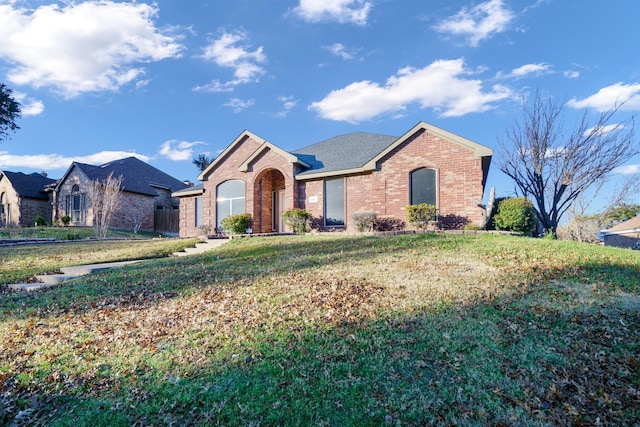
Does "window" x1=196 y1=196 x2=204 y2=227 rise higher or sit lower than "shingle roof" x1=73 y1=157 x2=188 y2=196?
lower

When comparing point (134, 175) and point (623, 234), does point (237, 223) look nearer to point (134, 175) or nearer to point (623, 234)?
point (134, 175)

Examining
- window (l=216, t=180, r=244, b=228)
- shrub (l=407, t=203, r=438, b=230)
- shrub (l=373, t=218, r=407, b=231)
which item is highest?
window (l=216, t=180, r=244, b=228)

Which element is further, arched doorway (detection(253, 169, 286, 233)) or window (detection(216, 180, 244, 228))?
window (detection(216, 180, 244, 228))

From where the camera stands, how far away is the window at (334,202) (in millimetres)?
14891

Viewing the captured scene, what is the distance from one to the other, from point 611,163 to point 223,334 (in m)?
18.1

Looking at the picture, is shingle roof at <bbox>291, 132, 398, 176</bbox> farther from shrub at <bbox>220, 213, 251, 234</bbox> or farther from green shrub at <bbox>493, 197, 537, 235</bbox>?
green shrub at <bbox>493, 197, 537, 235</bbox>

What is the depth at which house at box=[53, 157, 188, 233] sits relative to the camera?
24938 millimetres

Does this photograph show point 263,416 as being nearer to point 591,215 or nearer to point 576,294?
point 576,294

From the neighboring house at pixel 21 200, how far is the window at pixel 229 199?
2004 centimetres

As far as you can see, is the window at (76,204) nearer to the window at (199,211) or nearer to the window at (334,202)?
the window at (199,211)

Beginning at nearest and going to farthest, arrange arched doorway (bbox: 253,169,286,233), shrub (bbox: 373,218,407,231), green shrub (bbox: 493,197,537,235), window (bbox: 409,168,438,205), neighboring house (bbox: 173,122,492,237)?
1. green shrub (bbox: 493,197,537,235)
2. neighboring house (bbox: 173,122,492,237)
3. window (bbox: 409,168,438,205)
4. shrub (bbox: 373,218,407,231)
5. arched doorway (bbox: 253,169,286,233)

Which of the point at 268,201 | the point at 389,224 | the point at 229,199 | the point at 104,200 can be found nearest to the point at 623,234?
the point at 389,224

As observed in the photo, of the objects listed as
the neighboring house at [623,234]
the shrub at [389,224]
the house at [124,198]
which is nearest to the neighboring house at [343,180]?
the shrub at [389,224]

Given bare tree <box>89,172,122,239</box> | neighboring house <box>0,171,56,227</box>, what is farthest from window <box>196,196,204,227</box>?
neighboring house <box>0,171,56,227</box>
